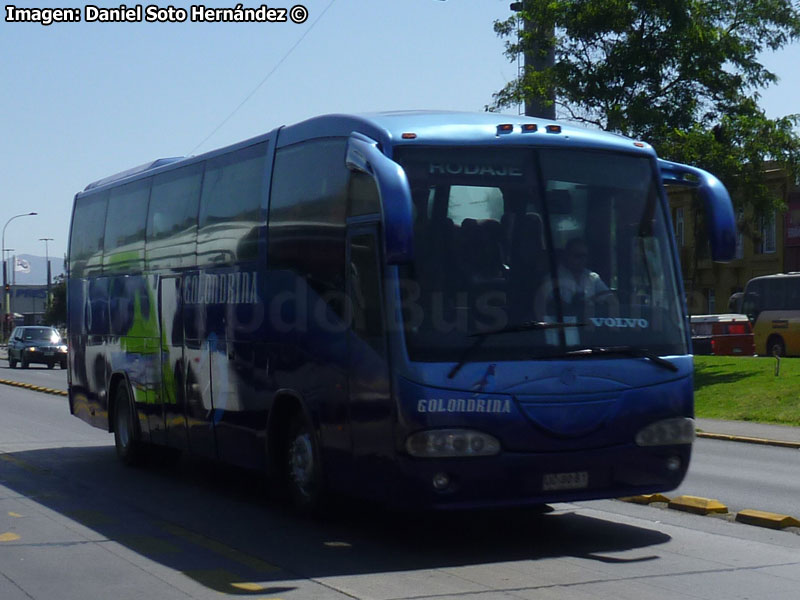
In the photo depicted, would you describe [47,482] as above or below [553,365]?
below

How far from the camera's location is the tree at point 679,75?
28609mm

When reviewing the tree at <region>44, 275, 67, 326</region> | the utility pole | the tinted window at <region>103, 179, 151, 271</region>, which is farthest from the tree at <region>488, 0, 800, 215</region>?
the tree at <region>44, 275, 67, 326</region>

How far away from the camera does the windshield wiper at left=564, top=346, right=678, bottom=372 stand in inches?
334

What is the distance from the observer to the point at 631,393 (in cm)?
859

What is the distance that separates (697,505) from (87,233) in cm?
890

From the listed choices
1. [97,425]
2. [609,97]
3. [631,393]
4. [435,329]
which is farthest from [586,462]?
[609,97]

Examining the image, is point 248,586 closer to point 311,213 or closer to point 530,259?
point 530,259

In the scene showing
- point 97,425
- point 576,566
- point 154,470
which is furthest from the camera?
point 97,425

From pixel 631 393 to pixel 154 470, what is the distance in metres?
7.08

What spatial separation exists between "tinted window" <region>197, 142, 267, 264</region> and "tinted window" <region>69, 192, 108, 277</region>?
3676 mm

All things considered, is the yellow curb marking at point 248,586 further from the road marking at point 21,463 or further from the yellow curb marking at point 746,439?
the yellow curb marking at point 746,439

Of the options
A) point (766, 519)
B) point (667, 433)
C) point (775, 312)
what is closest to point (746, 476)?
point (766, 519)

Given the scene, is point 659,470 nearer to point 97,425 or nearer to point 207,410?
point 207,410

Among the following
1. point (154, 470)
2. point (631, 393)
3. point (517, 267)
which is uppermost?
point (517, 267)
